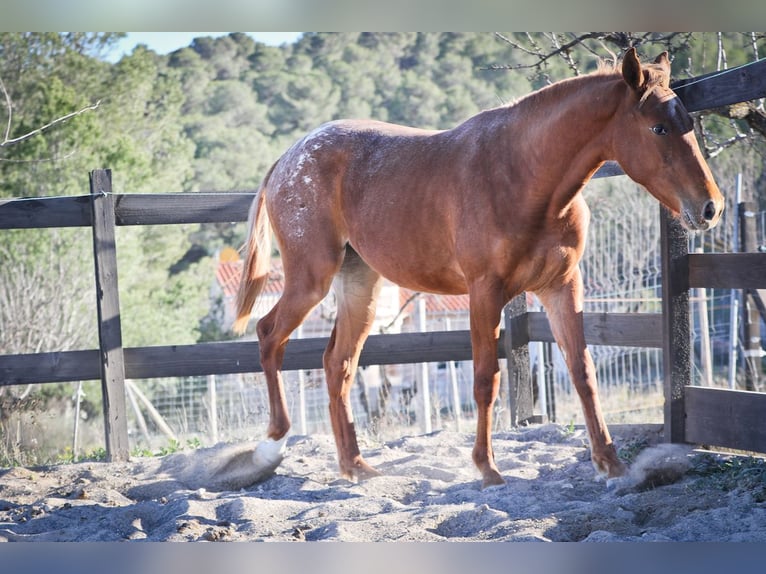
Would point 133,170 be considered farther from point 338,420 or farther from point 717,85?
point 717,85

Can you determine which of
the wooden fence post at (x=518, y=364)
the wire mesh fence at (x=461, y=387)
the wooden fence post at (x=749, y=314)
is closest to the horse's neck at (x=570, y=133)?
the wire mesh fence at (x=461, y=387)

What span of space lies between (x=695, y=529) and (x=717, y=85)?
1.79 meters

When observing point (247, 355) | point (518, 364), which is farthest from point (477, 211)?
point (247, 355)

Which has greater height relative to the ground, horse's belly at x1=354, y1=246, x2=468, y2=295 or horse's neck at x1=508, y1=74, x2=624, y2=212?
horse's neck at x1=508, y1=74, x2=624, y2=212

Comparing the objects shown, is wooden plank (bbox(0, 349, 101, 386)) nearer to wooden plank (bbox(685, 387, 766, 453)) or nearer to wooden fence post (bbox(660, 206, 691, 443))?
wooden fence post (bbox(660, 206, 691, 443))

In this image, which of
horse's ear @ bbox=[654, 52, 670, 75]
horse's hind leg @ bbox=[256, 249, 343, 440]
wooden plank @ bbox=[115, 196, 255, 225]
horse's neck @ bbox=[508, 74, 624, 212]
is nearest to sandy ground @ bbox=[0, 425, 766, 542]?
horse's hind leg @ bbox=[256, 249, 343, 440]

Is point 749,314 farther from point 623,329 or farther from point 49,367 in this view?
point 49,367

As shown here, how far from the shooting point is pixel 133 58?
15820 mm

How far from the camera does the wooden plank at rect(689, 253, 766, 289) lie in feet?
11.0

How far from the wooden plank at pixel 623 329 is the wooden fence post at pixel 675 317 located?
208 mm

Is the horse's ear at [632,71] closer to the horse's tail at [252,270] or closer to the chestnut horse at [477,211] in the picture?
the chestnut horse at [477,211]

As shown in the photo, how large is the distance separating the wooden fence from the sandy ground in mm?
285

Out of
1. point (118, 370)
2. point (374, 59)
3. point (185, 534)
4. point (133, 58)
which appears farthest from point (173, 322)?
point (374, 59)

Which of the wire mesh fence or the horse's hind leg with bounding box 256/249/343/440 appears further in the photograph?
the wire mesh fence
